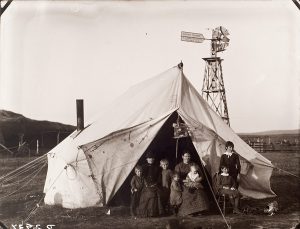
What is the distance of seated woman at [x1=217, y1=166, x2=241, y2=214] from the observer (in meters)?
7.00

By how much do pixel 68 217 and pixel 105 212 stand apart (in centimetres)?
69

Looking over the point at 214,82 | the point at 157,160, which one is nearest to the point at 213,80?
the point at 214,82

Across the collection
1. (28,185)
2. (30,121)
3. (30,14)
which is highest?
(30,14)

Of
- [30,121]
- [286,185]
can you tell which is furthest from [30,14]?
[30,121]

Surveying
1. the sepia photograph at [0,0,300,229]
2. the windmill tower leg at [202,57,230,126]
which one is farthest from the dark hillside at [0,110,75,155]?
the sepia photograph at [0,0,300,229]

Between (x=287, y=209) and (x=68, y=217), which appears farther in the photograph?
(x=287, y=209)

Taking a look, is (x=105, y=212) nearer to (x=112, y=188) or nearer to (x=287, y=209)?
(x=112, y=188)

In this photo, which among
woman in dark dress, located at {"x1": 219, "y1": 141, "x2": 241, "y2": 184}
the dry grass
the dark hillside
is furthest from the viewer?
the dark hillside

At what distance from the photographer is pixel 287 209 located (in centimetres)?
752

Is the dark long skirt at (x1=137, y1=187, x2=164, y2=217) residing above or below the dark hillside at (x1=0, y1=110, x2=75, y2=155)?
below

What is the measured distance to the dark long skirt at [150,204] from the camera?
22.8ft

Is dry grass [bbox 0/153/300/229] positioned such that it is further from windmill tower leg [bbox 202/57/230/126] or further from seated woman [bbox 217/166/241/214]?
windmill tower leg [bbox 202/57/230/126]

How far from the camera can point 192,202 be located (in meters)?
6.84

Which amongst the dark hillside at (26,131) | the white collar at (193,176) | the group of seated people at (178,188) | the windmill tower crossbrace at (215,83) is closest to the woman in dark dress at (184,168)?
the group of seated people at (178,188)
